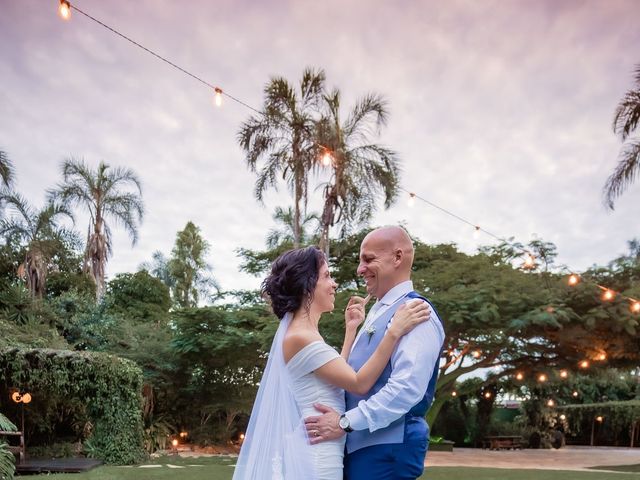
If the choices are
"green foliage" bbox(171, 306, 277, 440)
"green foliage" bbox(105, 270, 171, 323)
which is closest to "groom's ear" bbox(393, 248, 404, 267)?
"green foliage" bbox(171, 306, 277, 440)

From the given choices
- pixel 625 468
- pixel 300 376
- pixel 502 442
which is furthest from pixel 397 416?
pixel 502 442

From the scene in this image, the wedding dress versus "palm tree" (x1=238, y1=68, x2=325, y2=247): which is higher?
"palm tree" (x1=238, y1=68, x2=325, y2=247)

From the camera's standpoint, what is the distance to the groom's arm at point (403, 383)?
214 cm

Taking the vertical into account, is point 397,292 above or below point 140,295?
below

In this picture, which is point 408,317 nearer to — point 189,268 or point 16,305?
point 16,305

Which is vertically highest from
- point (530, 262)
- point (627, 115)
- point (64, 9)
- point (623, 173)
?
point (627, 115)

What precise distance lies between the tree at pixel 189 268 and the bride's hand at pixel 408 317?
38459 mm

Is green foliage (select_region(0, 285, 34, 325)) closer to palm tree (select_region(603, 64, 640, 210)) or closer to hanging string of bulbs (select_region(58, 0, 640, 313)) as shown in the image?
hanging string of bulbs (select_region(58, 0, 640, 313))

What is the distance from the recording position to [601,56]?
1266 centimetres

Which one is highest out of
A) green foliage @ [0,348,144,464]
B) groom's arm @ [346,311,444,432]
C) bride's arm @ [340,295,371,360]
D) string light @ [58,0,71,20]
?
string light @ [58,0,71,20]

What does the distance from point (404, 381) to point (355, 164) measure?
15.3 meters

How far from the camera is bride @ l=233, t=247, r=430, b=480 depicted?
7.47ft

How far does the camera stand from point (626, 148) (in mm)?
13781

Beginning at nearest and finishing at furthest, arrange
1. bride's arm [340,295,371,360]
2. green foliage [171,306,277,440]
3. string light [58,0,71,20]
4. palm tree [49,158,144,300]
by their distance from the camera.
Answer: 1. bride's arm [340,295,371,360]
2. string light [58,0,71,20]
3. green foliage [171,306,277,440]
4. palm tree [49,158,144,300]
